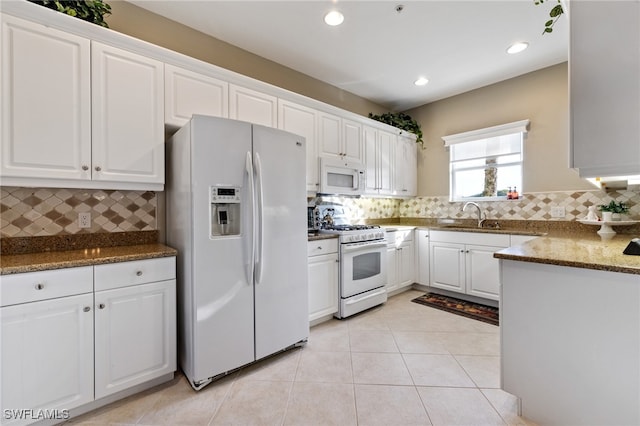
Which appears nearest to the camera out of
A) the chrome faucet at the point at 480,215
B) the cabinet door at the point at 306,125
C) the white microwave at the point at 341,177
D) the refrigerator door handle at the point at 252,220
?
the refrigerator door handle at the point at 252,220

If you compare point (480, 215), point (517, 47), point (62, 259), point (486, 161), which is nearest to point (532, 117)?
point (486, 161)

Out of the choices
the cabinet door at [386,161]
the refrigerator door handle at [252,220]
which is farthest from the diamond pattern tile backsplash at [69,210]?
the cabinet door at [386,161]

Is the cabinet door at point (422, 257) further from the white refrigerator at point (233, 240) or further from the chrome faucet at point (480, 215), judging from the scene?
the white refrigerator at point (233, 240)

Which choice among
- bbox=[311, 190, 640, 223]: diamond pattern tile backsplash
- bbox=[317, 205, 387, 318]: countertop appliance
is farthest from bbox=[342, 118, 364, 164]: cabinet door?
bbox=[317, 205, 387, 318]: countertop appliance

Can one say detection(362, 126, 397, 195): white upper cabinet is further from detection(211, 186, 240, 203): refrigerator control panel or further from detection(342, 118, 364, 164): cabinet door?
detection(211, 186, 240, 203): refrigerator control panel

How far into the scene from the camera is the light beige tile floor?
160cm

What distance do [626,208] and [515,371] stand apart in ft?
7.33

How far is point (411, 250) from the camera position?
3.92 meters

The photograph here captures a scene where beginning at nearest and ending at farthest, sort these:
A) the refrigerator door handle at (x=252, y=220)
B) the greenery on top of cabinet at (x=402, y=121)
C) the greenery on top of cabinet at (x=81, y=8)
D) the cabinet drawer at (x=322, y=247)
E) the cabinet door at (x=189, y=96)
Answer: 1. the greenery on top of cabinet at (x=81, y=8)
2. the refrigerator door handle at (x=252, y=220)
3. the cabinet door at (x=189, y=96)
4. the cabinet drawer at (x=322, y=247)
5. the greenery on top of cabinet at (x=402, y=121)

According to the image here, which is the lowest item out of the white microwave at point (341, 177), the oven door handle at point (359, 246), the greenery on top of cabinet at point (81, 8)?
the oven door handle at point (359, 246)

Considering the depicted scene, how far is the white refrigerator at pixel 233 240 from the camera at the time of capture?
182cm

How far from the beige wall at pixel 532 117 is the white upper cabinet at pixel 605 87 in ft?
7.11

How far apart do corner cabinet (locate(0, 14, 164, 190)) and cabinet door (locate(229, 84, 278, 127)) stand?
57 cm

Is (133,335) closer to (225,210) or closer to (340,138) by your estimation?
(225,210)
